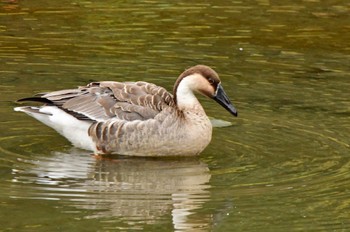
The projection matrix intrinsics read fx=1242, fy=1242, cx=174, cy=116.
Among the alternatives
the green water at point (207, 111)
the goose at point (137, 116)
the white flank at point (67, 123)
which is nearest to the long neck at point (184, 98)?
the goose at point (137, 116)

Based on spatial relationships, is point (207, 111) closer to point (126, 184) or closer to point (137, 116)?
point (137, 116)

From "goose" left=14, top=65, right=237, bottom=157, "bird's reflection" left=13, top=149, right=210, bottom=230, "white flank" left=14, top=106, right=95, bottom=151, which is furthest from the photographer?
"white flank" left=14, top=106, right=95, bottom=151

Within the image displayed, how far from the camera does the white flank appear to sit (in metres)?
13.5

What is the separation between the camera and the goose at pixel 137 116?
1324cm

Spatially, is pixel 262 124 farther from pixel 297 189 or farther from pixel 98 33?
pixel 98 33

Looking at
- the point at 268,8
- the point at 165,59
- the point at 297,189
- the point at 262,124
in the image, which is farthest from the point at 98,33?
the point at 297,189

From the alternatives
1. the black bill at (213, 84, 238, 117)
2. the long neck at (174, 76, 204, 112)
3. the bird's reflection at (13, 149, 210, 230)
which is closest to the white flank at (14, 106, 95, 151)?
the bird's reflection at (13, 149, 210, 230)

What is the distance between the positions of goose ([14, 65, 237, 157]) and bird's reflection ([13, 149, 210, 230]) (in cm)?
15

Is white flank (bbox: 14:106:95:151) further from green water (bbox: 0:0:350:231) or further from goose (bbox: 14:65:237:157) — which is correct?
green water (bbox: 0:0:350:231)

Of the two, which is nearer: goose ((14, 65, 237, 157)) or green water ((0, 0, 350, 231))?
green water ((0, 0, 350, 231))

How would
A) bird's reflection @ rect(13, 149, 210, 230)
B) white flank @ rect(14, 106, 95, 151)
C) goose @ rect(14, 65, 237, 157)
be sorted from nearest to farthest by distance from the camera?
bird's reflection @ rect(13, 149, 210, 230), goose @ rect(14, 65, 237, 157), white flank @ rect(14, 106, 95, 151)

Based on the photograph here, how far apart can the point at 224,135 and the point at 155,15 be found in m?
5.68

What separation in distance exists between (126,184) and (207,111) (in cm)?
310

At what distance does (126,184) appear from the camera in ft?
39.4
